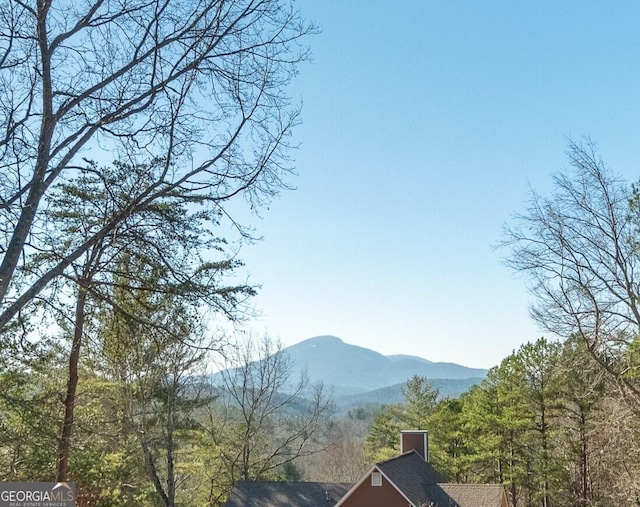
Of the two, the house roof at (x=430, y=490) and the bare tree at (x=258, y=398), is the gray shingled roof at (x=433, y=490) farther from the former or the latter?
the bare tree at (x=258, y=398)

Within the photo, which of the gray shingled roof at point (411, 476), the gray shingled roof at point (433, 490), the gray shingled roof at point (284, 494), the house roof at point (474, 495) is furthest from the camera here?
the gray shingled roof at point (284, 494)

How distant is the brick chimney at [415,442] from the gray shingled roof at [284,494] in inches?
174

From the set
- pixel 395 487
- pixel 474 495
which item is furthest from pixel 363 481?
pixel 474 495

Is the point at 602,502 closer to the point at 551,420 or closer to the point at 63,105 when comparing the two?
the point at 551,420

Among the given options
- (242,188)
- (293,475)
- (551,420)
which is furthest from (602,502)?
(242,188)

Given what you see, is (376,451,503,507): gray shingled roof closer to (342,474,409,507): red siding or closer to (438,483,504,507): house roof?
(438,483,504,507): house roof

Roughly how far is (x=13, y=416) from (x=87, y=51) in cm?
957

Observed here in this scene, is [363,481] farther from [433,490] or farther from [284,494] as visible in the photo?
[284,494]

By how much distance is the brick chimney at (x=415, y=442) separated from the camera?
2658cm

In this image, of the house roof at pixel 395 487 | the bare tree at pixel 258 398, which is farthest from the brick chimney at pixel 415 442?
the bare tree at pixel 258 398

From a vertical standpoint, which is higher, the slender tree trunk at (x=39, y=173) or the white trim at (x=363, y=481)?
the slender tree trunk at (x=39, y=173)

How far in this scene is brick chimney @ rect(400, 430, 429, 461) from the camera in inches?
1046

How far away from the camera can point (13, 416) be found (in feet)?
41.5

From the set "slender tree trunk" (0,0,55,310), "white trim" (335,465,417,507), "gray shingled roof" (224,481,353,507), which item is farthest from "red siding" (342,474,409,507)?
"slender tree trunk" (0,0,55,310)
